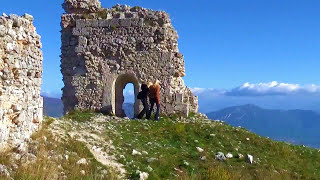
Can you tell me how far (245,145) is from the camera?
13.9m

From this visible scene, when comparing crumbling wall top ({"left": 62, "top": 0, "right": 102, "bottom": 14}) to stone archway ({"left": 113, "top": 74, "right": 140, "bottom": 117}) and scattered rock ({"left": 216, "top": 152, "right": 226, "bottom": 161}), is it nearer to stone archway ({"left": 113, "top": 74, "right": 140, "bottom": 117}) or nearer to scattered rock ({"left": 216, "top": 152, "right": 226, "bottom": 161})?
stone archway ({"left": 113, "top": 74, "right": 140, "bottom": 117})

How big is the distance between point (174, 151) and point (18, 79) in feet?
16.4

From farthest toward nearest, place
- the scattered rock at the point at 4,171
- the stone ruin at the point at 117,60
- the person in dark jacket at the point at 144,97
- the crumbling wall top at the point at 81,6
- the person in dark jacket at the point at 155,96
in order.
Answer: the crumbling wall top at the point at 81,6
the stone ruin at the point at 117,60
the person in dark jacket at the point at 144,97
the person in dark jacket at the point at 155,96
the scattered rock at the point at 4,171

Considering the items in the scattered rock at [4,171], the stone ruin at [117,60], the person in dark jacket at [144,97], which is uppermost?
the stone ruin at [117,60]

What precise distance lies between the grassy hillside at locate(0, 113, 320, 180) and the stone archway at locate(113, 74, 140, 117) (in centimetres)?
271

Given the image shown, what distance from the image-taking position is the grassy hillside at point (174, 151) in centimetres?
995

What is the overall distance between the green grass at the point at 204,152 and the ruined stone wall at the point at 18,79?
257cm

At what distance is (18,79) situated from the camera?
9672 millimetres

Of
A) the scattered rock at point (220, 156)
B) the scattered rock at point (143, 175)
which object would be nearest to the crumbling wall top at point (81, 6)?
the scattered rock at point (220, 156)

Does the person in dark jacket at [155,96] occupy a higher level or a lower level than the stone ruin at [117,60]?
lower

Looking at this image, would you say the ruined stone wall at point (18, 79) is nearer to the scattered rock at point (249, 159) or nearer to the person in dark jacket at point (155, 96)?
the scattered rock at point (249, 159)

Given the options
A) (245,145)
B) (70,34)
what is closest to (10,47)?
(245,145)

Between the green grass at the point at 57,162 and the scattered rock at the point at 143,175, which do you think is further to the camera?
the scattered rock at the point at 143,175

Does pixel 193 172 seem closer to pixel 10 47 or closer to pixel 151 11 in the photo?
pixel 10 47
